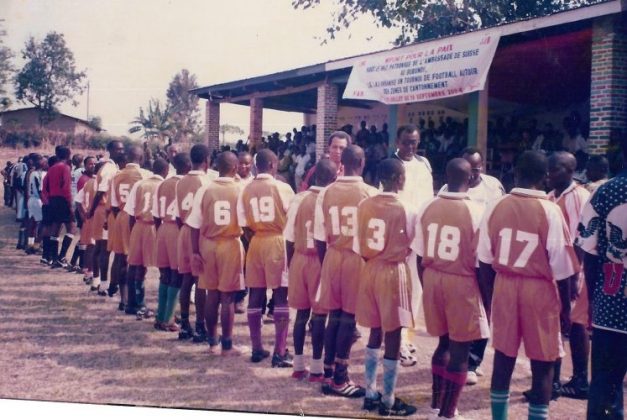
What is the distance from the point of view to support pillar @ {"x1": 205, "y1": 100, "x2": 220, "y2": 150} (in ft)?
52.7

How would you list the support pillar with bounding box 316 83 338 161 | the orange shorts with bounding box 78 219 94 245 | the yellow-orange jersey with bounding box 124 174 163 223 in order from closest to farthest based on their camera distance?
the yellow-orange jersey with bounding box 124 174 163 223
the orange shorts with bounding box 78 219 94 245
the support pillar with bounding box 316 83 338 161

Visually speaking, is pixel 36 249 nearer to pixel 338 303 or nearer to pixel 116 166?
pixel 116 166

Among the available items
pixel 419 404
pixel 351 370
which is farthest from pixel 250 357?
pixel 419 404

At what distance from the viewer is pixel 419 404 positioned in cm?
454

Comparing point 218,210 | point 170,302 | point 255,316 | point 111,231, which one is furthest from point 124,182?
point 255,316

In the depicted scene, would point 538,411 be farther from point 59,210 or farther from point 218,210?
point 59,210

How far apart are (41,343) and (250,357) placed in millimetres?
2217

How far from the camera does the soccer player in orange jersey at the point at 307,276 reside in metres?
4.87

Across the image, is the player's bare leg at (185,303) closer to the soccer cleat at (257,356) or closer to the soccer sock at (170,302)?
the soccer sock at (170,302)

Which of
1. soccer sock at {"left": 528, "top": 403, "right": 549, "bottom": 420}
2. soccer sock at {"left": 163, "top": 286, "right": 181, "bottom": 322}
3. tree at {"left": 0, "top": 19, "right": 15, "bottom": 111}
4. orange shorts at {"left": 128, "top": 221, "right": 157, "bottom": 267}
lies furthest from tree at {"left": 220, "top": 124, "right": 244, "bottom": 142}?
soccer sock at {"left": 528, "top": 403, "right": 549, "bottom": 420}

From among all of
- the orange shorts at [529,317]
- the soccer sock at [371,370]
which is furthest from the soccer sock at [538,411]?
the soccer sock at [371,370]

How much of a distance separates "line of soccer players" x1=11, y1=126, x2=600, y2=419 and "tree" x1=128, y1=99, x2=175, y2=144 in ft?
9.64

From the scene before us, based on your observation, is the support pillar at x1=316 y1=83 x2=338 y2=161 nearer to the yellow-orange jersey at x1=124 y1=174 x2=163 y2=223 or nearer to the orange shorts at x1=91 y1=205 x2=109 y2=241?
the orange shorts at x1=91 y1=205 x2=109 y2=241

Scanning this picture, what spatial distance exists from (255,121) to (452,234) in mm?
11880
